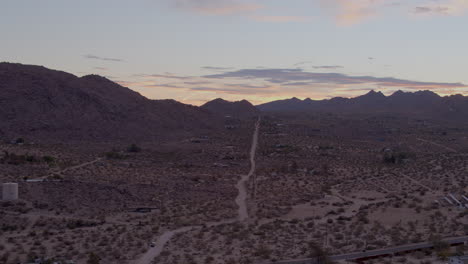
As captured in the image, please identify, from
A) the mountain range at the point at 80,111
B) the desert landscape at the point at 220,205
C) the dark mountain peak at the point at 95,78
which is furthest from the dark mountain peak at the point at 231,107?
the desert landscape at the point at 220,205

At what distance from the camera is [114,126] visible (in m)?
82.9

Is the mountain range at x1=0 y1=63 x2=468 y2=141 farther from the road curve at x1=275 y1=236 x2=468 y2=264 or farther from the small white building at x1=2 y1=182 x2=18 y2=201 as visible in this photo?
the road curve at x1=275 y1=236 x2=468 y2=264

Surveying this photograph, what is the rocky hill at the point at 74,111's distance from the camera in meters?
72.6

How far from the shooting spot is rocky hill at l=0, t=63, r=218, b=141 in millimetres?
72625

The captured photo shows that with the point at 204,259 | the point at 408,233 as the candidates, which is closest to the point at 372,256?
the point at 408,233

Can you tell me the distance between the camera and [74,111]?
268ft

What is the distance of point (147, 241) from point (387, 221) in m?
11.6

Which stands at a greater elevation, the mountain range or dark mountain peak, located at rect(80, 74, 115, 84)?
dark mountain peak, located at rect(80, 74, 115, 84)

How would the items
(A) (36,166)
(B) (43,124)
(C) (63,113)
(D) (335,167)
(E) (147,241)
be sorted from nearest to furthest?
(E) (147,241) < (A) (36,166) < (D) (335,167) < (B) (43,124) < (C) (63,113)

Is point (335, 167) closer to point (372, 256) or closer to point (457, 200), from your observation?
point (457, 200)

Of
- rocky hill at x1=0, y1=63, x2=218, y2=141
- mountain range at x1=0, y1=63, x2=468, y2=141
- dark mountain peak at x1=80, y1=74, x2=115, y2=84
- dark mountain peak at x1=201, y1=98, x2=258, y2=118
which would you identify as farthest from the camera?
dark mountain peak at x1=201, y1=98, x2=258, y2=118

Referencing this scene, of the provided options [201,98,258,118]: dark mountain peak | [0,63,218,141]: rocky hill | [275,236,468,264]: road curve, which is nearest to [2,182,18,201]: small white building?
[275,236,468,264]: road curve

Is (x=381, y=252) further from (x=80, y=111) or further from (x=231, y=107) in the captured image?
(x=231, y=107)

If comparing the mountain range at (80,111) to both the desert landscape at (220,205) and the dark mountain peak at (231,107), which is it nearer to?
the desert landscape at (220,205)
